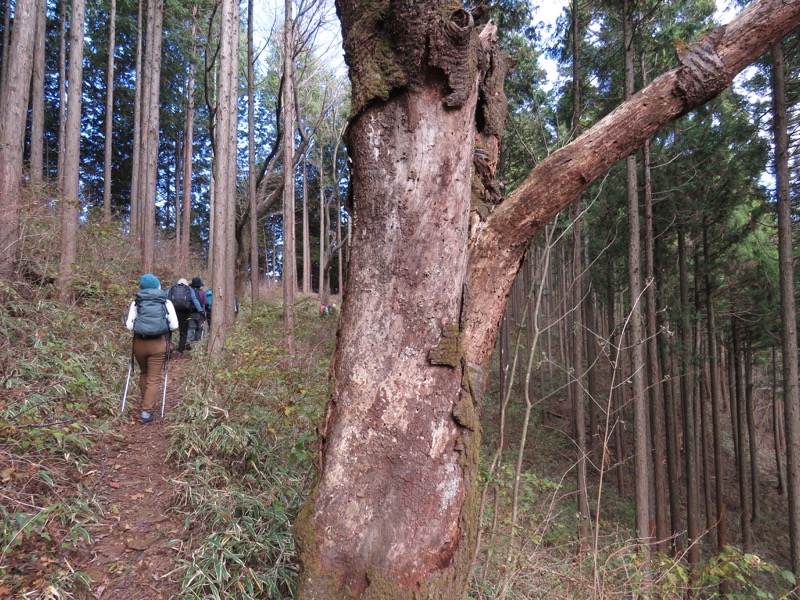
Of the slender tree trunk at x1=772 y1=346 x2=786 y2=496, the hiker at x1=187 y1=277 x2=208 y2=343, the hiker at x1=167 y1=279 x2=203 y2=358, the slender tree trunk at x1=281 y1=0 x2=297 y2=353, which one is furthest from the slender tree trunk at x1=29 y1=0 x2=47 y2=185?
the slender tree trunk at x1=772 y1=346 x2=786 y2=496

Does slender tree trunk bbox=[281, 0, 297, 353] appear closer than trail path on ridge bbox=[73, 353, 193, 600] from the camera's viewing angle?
No

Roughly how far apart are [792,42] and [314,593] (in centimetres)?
1155

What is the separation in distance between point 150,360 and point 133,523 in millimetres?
2303

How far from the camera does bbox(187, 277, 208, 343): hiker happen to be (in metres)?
8.86

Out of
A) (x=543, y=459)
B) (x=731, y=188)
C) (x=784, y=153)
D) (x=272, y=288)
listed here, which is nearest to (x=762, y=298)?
(x=731, y=188)

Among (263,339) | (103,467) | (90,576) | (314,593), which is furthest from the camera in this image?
(263,339)

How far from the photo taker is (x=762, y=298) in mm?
11680

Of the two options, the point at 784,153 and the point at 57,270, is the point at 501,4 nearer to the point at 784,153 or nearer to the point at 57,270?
the point at 784,153

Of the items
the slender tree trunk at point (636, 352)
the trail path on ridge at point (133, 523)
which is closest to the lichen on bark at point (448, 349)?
the trail path on ridge at point (133, 523)

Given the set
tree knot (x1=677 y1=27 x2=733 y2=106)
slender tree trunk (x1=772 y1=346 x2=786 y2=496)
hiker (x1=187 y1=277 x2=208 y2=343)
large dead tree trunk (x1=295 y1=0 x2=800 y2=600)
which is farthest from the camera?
slender tree trunk (x1=772 y1=346 x2=786 y2=496)

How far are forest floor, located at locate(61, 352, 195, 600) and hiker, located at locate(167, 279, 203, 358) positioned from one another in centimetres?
403

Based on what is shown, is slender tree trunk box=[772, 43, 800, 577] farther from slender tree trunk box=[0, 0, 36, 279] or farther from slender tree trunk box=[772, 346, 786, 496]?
slender tree trunk box=[0, 0, 36, 279]

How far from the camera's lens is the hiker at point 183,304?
27.6 ft

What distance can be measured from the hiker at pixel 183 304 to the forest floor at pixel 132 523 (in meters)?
4.03
